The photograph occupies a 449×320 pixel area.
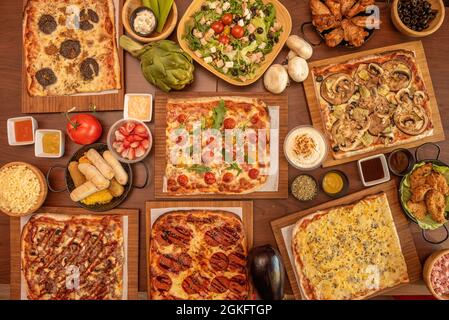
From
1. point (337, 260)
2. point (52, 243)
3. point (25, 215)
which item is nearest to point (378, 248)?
point (337, 260)

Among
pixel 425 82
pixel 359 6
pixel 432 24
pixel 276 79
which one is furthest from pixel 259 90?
pixel 432 24

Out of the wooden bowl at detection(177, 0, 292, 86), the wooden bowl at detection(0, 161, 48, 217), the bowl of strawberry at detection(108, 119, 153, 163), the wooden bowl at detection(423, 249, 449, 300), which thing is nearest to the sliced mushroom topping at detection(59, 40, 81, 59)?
the bowl of strawberry at detection(108, 119, 153, 163)

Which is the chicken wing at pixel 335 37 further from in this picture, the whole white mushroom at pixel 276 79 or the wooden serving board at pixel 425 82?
the whole white mushroom at pixel 276 79

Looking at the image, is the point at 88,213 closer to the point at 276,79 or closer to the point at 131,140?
the point at 131,140

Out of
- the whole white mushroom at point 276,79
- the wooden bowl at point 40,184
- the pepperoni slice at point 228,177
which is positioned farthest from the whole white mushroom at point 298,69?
the wooden bowl at point 40,184

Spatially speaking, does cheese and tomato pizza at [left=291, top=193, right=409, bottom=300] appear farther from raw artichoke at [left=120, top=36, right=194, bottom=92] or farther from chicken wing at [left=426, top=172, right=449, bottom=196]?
raw artichoke at [left=120, top=36, right=194, bottom=92]

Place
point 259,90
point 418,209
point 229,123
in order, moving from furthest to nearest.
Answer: point 259,90
point 229,123
point 418,209

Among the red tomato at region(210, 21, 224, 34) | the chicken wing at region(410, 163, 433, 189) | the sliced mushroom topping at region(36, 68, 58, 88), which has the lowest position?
the chicken wing at region(410, 163, 433, 189)
